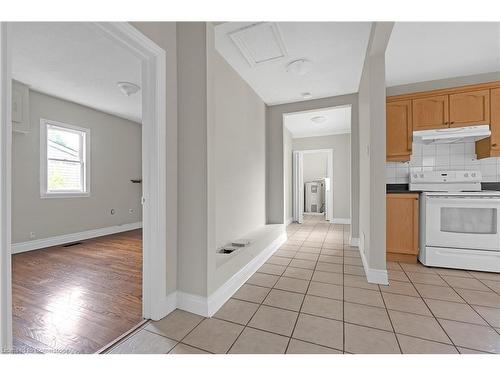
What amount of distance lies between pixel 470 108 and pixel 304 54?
89.0 inches

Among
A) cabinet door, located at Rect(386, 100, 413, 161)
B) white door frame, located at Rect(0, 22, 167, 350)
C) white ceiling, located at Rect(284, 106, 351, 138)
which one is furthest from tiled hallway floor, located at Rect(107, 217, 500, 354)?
white ceiling, located at Rect(284, 106, 351, 138)

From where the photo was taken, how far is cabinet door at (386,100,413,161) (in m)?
3.01

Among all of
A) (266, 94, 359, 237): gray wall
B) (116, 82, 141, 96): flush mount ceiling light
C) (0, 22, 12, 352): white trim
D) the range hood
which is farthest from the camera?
(266, 94, 359, 237): gray wall

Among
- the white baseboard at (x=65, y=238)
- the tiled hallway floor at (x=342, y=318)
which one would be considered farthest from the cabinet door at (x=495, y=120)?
the white baseboard at (x=65, y=238)

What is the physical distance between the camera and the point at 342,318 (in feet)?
5.26

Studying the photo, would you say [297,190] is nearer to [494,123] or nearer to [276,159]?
[276,159]

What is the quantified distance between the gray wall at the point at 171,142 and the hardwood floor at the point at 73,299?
1.52 feet

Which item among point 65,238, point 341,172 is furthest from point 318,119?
point 65,238

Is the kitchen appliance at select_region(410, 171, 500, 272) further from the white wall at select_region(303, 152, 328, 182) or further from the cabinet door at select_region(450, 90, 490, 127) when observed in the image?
the white wall at select_region(303, 152, 328, 182)

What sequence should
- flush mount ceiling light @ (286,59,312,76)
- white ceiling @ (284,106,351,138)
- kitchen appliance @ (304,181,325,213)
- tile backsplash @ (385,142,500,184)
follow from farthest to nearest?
1. kitchen appliance @ (304,181,325,213)
2. white ceiling @ (284,106,351,138)
3. tile backsplash @ (385,142,500,184)
4. flush mount ceiling light @ (286,59,312,76)

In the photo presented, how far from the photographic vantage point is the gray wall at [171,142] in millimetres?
1684

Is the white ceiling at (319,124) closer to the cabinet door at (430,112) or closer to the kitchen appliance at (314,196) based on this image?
the cabinet door at (430,112)

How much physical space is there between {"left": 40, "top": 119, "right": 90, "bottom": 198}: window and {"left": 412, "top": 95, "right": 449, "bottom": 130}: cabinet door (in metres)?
5.52
